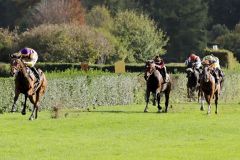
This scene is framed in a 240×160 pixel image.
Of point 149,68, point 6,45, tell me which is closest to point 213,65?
point 149,68

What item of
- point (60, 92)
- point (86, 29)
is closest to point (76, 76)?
point (60, 92)

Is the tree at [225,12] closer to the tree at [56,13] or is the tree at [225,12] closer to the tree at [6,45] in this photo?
the tree at [56,13]

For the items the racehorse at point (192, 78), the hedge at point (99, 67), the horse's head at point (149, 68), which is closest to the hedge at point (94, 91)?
the racehorse at point (192, 78)

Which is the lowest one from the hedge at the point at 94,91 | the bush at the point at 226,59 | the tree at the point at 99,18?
the hedge at the point at 94,91

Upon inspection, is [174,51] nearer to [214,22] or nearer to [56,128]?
[214,22]

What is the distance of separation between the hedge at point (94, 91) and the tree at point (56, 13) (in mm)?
41810

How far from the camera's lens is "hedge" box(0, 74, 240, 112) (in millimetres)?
34562

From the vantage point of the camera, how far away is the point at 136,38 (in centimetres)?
7000

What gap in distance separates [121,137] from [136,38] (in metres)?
48.6

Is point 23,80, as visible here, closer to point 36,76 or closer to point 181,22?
point 36,76

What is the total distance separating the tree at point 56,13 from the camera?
85625 millimetres

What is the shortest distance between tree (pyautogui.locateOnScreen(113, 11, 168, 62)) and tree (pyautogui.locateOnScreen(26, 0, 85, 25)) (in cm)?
1060

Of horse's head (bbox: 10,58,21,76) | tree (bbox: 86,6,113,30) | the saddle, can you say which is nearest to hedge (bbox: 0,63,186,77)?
the saddle

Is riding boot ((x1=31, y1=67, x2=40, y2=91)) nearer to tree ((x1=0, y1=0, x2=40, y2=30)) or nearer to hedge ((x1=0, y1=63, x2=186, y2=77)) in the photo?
hedge ((x1=0, y1=63, x2=186, y2=77))
